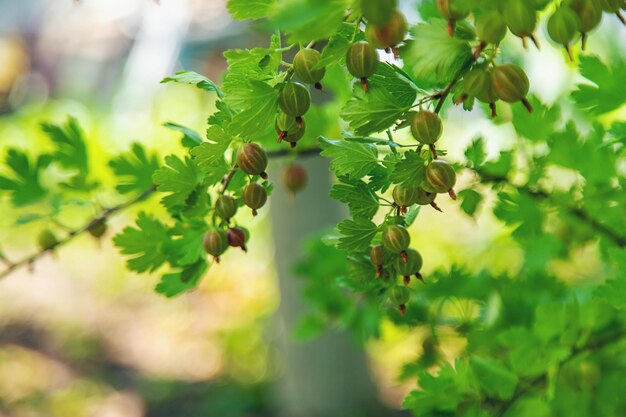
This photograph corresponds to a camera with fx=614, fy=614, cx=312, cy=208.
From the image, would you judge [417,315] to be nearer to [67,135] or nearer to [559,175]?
[67,135]

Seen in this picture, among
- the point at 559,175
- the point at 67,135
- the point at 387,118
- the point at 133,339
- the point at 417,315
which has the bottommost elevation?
the point at 133,339

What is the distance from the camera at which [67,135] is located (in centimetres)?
67

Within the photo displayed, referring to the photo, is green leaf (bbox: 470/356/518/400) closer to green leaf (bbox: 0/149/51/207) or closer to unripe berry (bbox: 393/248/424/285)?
unripe berry (bbox: 393/248/424/285)

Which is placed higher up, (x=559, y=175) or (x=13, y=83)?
(x=559, y=175)

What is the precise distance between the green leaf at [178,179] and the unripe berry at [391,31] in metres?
0.20

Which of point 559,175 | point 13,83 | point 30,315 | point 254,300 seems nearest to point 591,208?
point 559,175

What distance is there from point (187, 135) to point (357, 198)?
0.16 meters

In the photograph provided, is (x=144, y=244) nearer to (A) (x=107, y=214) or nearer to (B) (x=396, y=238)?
(A) (x=107, y=214)

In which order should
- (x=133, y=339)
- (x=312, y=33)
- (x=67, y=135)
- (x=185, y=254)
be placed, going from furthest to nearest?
(x=133, y=339), (x=67, y=135), (x=185, y=254), (x=312, y=33)

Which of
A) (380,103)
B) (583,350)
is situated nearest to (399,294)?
(380,103)

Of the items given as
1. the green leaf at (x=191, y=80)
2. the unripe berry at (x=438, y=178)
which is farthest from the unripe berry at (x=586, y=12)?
the green leaf at (x=191, y=80)

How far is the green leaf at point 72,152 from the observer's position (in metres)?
0.66

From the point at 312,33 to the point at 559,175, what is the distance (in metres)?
1.80

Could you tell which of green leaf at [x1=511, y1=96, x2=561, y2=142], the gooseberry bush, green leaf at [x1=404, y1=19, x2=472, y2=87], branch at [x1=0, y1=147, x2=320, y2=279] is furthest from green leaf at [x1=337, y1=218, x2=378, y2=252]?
green leaf at [x1=511, y1=96, x2=561, y2=142]
